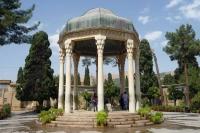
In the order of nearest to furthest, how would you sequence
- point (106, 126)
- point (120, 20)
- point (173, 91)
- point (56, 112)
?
point (106, 126)
point (56, 112)
point (120, 20)
point (173, 91)

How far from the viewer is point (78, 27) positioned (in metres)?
17.8

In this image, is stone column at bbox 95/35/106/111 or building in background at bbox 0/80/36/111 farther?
building in background at bbox 0/80/36/111

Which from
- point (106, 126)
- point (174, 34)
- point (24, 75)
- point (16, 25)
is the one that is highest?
point (174, 34)

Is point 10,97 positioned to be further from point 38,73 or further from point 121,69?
point 121,69

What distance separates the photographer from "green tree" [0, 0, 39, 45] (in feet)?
76.4

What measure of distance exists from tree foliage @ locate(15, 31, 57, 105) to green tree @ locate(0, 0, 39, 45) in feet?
34.4

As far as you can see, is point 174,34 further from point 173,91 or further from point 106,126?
point 106,126

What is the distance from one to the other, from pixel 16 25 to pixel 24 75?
1323cm

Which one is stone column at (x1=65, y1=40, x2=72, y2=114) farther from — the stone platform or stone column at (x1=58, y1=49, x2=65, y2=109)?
stone column at (x1=58, y1=49, x2=65, y2=109)

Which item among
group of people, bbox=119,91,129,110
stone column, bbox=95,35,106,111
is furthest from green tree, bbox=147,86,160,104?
stone column, bbox=95,35,106,111

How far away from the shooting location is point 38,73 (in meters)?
37.2

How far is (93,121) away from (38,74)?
23.4 metres

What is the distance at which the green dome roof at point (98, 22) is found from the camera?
684 inches

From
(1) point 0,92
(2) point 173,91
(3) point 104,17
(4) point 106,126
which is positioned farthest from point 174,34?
(4) point 106,126
